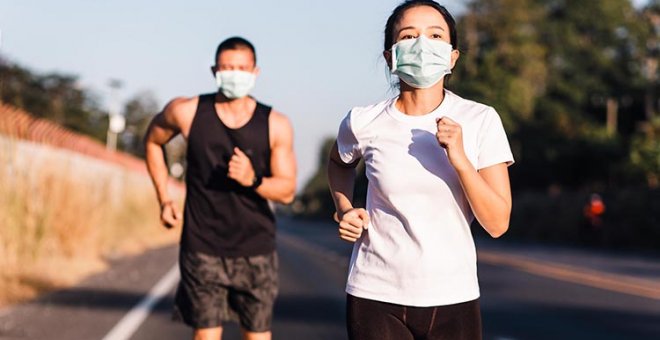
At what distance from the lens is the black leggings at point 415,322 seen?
383cm

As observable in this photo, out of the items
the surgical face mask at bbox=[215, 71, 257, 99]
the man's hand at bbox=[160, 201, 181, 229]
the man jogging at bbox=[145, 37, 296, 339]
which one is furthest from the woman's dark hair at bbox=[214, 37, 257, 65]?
the man's hand at bbox=[160, 201, 181, 229]

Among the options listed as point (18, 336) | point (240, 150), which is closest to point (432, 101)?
point (240, 150)

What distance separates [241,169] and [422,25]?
7.30ft

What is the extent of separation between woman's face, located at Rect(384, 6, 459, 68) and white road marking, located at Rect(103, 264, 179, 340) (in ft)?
23.9

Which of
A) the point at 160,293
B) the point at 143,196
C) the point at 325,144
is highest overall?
the point at 160,293

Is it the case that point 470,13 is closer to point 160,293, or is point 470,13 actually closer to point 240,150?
point 160,293

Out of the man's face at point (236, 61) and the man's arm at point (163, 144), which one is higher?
the man's face at point (236, 61)

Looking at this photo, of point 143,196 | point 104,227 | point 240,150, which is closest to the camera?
point 240,150

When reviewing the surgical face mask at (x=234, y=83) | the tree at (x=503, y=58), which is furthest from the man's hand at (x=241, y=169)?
the tree at (x=503, y=58)

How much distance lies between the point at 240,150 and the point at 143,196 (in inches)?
1254

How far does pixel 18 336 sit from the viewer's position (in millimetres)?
10719

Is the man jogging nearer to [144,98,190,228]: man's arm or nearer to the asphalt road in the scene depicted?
[144,98,190,228]: man's arm

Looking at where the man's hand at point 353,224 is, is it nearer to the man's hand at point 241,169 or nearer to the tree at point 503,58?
the man's hand at point 241,169

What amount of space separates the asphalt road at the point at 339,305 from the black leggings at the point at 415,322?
7.23 metres
